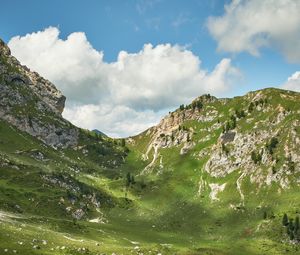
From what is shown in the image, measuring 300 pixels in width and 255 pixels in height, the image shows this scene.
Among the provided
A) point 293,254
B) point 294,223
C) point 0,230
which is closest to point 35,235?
point 0,230

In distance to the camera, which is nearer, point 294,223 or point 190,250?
point 190,250

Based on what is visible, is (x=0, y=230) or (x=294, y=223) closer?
(x=0, y=230)

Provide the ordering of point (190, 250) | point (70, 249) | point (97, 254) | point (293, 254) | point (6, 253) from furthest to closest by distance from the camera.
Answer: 1. point (293, 254)
2. point (190, 250)
3. point (97, 254)
4. point (70, 249)
5. point (6, 253)

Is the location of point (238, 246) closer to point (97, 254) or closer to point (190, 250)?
point (190, 250)

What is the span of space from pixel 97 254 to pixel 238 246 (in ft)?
338

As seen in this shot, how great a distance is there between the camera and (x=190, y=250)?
150 m

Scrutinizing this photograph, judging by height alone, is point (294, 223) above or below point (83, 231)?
above

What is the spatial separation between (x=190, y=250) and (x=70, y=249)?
72.1 meters

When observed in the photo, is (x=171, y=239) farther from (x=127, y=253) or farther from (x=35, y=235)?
(x=35, y=235)

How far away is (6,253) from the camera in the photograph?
71.5 meters

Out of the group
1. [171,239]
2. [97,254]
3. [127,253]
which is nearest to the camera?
[97,254]

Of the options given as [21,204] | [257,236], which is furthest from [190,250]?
[21,204]

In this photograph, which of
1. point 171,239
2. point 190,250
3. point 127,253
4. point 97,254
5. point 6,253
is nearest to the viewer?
point 6,253

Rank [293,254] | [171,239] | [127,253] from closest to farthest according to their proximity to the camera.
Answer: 1. [127,253]
2. [293,254]
3. [171,239]
